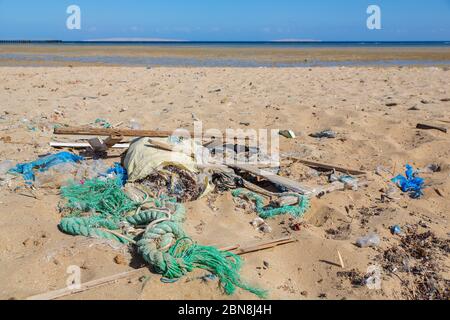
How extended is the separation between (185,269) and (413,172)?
285 centimetres

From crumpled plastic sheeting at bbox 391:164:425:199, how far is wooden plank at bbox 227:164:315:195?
0.97 m

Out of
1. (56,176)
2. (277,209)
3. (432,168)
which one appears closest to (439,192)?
(432,168)

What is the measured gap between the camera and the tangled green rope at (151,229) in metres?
2.66

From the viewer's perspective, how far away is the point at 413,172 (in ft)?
14.4

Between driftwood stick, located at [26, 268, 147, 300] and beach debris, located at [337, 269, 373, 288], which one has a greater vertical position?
driftwood stick, located at [26, 268, 147, 300]

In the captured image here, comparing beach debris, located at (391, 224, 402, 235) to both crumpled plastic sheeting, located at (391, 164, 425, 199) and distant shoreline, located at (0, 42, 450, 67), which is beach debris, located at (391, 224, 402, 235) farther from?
distant shoreline, located at (0, 42, 450, 67)

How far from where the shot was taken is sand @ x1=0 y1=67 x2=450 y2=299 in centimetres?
267

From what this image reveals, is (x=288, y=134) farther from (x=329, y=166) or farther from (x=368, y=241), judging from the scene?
(x=368, y=241)

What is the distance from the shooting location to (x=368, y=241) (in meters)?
3.06

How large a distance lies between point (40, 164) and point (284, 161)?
2557 millimetres

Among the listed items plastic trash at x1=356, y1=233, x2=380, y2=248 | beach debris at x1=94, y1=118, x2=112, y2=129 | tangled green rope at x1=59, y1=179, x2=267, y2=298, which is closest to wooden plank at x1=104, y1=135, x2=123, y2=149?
tangled green rope at x1=59, y1=179, x2=267, y2=298
